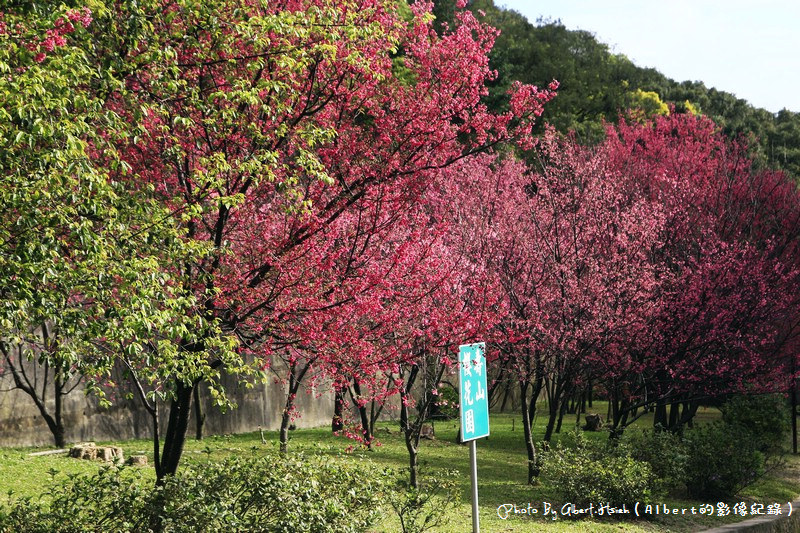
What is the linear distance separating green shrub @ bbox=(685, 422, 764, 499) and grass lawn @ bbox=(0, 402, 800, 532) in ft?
1.46

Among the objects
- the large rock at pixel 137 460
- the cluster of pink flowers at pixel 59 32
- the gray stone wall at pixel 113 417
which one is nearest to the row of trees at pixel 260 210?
the cluster of pink flowers at pixel 59 32

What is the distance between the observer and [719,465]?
50.3 ft

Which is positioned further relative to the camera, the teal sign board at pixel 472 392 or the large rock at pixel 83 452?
the large rock at pixel 83 452

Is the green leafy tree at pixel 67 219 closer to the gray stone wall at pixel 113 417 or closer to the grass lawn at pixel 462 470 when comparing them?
the grass lawn at pixel 462 470

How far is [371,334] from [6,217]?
4733 mm

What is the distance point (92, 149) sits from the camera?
949 centimetres

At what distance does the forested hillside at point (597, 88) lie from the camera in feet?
141

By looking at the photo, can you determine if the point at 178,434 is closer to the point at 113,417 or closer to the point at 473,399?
the point at 473,399

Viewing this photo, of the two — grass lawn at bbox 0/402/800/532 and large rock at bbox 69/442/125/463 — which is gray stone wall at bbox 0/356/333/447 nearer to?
grass lawn at bbox 0/402/800/532

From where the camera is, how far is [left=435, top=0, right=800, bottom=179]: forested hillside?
141ft

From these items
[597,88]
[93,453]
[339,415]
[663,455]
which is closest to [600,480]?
[663,455]

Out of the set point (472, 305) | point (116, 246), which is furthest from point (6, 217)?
point (472, 305)

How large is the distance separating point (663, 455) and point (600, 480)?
2352 millimetres

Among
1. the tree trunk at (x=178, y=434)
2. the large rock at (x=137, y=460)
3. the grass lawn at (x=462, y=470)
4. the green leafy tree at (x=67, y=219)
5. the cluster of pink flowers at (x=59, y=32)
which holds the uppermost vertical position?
the cluster of pink flowers at (x=59, y=32)
